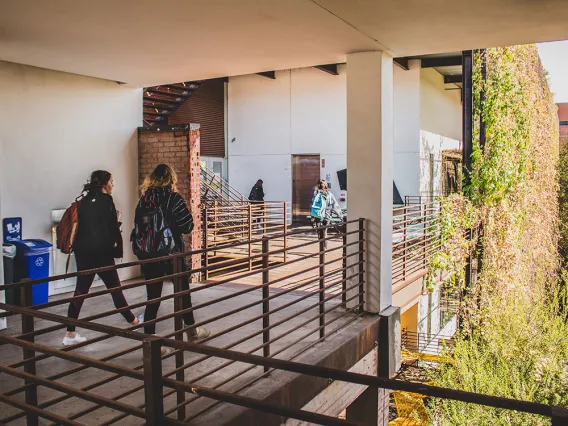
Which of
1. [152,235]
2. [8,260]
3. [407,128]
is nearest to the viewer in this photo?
[152,235]

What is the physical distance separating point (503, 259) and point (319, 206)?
417 cm

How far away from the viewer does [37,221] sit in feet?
21.3

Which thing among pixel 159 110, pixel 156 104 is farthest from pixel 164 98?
pixel 159 110

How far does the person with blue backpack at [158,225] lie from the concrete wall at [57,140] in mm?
2399

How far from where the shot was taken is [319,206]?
11875 mm

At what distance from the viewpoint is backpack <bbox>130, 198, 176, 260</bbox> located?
4.60 metres

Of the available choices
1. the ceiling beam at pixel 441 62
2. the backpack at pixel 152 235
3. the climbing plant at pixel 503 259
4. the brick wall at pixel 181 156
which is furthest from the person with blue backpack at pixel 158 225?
the ceiling beam at pixel 441 62

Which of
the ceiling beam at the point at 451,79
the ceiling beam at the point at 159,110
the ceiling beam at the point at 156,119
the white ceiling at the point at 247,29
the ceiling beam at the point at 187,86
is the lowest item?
the white ceiling at the point at 247,29

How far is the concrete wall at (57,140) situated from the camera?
6.15m

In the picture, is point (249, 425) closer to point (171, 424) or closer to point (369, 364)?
point (171, 424)

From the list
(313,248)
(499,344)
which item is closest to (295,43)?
(499,344)

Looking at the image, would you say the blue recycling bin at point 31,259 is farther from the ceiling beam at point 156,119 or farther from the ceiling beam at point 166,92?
the ceiling beam at point 156,119

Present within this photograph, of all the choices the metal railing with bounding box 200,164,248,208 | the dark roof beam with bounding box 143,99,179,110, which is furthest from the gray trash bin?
the metal railing with bounding box 200,164,248,208

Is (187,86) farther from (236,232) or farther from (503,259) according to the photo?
(503,259)
